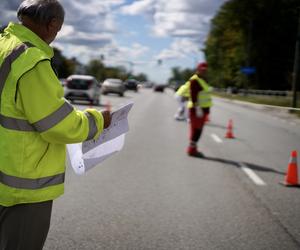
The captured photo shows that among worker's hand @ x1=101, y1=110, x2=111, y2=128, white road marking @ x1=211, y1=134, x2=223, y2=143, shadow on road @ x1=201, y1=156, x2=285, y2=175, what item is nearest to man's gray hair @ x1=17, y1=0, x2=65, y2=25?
worker's hand @ x1=101, y1=110, x2=111, y2=128

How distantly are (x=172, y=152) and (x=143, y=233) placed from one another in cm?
641

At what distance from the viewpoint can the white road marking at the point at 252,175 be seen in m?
8.22

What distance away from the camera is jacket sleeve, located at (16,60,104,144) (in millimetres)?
2438

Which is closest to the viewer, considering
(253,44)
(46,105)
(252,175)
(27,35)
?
(46,105)

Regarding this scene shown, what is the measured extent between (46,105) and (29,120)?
111 millimetres

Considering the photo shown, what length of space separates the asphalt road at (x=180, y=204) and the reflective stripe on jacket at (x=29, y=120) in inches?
87.0

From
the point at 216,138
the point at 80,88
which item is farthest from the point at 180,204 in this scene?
the point at 80,88

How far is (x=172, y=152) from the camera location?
11.6 m

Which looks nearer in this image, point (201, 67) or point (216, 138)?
point (201, 67)

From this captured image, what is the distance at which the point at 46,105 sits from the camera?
8.06 ft

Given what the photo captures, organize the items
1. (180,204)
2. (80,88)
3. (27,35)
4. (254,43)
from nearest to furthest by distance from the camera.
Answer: (27,35) → (180,204) → (80,88) → (254,43)

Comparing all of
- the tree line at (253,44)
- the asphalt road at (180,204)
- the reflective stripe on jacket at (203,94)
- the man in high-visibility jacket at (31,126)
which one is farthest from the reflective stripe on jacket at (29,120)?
the reflective stripe on jacket at (203,94)

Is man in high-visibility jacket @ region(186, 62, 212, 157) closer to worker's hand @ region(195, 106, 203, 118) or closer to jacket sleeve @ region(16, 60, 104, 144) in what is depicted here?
worker's hand @ region(195, 106, 203, 118)

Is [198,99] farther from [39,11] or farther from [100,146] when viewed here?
[39,11]
